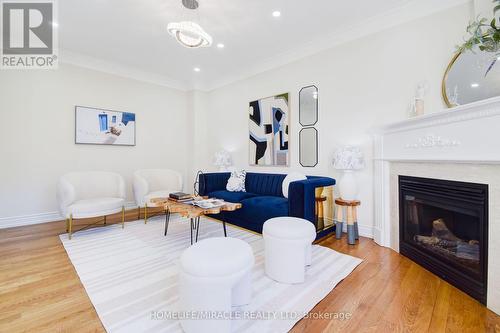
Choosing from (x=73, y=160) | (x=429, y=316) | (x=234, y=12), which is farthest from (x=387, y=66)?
(x=73, y=160)

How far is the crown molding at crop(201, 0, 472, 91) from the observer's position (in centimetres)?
250

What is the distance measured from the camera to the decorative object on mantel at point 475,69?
68.0 inches

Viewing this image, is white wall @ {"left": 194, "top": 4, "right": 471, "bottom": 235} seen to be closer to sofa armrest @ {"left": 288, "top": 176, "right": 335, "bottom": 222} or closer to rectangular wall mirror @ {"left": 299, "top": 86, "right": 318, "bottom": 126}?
rectangular wall mirror @ {"left": 299, "top": 86, "right": 318, "bottom": 126}

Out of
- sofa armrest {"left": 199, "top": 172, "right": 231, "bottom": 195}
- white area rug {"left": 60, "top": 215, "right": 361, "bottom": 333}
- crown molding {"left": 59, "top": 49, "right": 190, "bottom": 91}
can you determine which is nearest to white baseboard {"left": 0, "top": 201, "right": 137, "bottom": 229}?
white area rug {"left": 60, "top": 215, "right": 361, "bottom": 333}

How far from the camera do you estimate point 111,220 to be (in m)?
3.79

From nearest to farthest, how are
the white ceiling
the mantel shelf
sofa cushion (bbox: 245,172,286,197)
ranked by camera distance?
the mantel shelf → the white ceiling → sofa cushion (bbox: 245,172,286,197)

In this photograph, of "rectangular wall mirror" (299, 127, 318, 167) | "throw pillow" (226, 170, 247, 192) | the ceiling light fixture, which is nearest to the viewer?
the ceiling light fixture

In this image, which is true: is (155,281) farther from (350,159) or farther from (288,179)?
(350,159)

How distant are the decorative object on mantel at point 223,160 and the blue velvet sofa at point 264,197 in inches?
16.2

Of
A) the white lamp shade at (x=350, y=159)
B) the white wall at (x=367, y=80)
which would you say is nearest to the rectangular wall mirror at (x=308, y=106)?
the white wall at (x=367, y=80)

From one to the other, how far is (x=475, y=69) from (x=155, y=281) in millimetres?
3525

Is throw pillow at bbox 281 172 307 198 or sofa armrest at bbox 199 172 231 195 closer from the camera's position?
throw pillow at bbox 281 172 307 198

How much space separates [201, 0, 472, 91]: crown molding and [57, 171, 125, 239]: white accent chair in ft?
10.6

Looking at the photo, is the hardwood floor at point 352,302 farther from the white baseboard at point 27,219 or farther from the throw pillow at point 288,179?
the white baseboard at point 27,219
